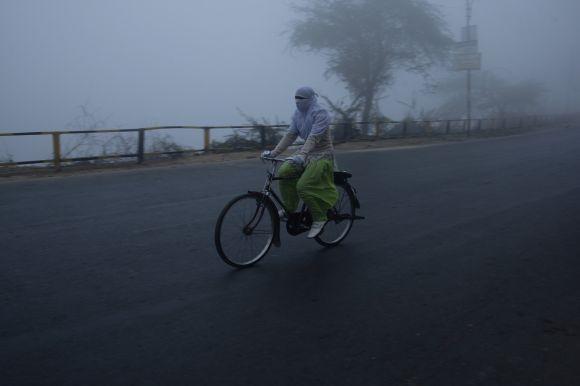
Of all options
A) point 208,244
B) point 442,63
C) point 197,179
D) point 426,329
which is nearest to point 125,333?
point 426,329

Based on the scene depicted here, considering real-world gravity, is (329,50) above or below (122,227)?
above

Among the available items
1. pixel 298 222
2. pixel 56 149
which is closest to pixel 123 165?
pixel 56 149

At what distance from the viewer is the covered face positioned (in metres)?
5.24

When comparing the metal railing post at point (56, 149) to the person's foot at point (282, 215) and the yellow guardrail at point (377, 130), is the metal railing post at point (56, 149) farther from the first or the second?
the person's foot at point (282, 215)

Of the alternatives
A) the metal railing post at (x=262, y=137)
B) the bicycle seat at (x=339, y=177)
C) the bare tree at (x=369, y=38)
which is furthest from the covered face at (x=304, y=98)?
the bare tree at (x=369, y=38)

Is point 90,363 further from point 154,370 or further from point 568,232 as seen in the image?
point 568,232

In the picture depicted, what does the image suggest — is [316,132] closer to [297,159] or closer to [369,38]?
[297,159]

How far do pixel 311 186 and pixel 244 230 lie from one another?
2.56 ft

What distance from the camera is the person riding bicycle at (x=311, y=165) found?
17.3ft

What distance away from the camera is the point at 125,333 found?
11.9 feet

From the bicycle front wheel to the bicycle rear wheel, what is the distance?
31.1 inches

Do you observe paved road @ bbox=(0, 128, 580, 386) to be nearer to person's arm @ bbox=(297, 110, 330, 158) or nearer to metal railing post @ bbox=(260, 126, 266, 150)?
person's arm @ bbox=(297, 110, 330, 158)

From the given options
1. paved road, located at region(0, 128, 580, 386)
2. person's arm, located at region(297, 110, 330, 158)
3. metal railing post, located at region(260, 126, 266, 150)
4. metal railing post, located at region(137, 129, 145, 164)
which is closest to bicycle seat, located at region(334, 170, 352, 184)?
person's arm, located at region(297, 110, 330, 158)

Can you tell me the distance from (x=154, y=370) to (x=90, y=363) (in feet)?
1.30
